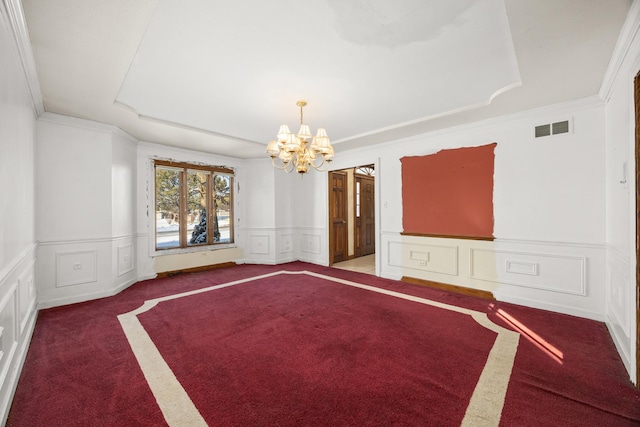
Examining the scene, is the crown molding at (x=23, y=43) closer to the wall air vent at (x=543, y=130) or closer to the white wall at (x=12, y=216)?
the white wall at (x=12, y=216)

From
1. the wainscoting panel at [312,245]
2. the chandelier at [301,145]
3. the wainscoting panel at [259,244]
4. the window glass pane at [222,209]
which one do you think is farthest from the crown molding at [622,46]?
the window glass pane at [222,209]

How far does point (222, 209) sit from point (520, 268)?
591 cm

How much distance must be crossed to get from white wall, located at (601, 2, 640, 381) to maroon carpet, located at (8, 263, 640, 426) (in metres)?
0.29

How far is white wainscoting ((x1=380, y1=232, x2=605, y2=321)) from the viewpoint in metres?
3.18

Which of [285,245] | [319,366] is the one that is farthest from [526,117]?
[285,245]

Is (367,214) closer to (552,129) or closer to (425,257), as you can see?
(425,257)

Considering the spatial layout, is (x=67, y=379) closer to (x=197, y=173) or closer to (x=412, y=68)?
(x=412, y=68)

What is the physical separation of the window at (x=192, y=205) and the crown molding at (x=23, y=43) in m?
2.53

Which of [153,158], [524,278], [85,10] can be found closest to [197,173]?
[153,158]

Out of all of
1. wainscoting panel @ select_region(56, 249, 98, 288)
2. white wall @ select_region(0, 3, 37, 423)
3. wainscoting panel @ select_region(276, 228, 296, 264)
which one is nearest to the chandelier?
white wall @ select_region(0, 3, 37, 423)

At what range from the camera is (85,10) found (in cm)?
179

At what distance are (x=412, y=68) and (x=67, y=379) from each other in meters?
4.02

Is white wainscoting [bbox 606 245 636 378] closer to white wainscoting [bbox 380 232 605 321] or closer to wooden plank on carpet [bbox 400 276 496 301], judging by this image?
white wainscoting [bbox 380 232 605 321]

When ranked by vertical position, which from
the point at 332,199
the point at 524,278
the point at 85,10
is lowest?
the point at 524,278
